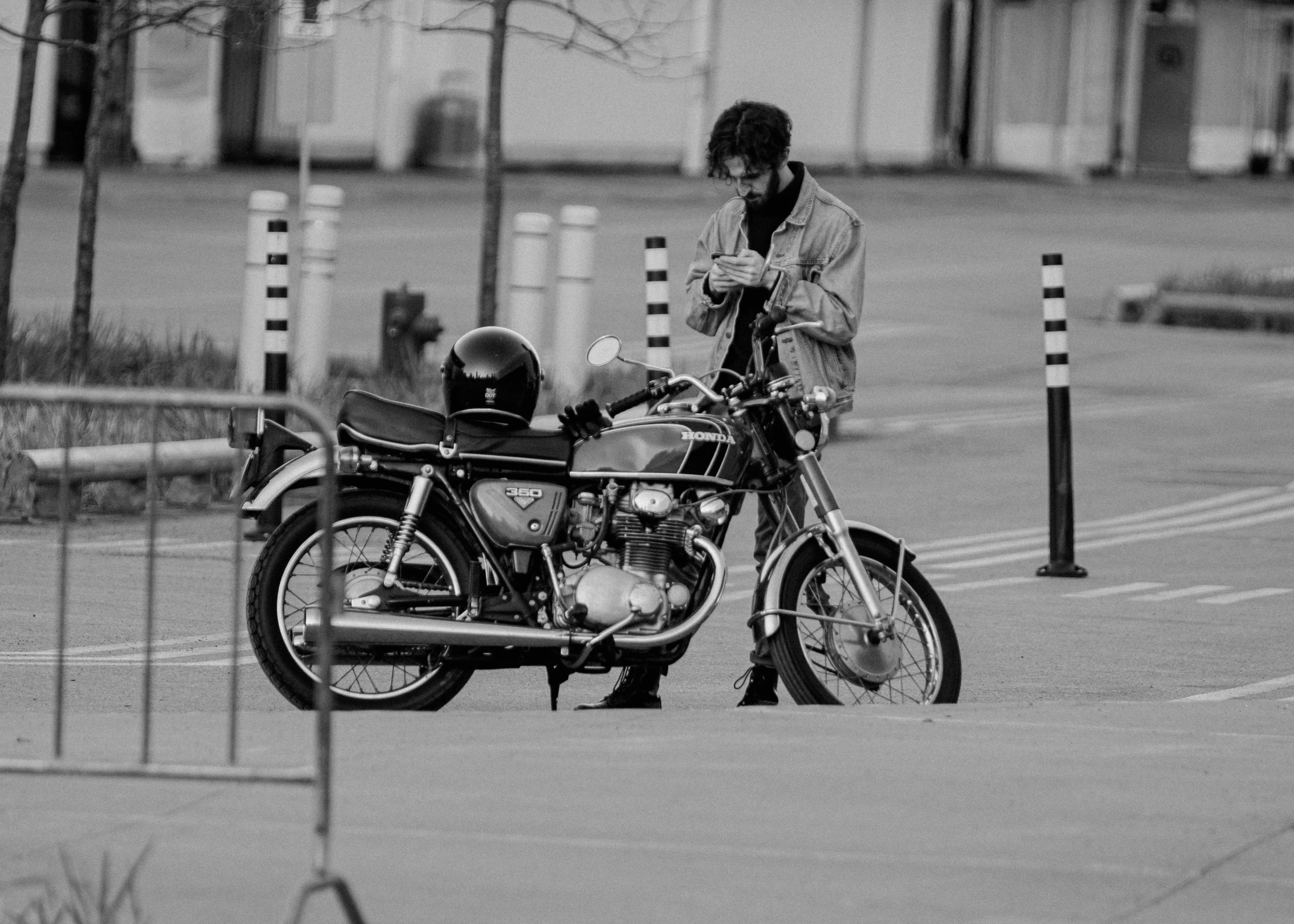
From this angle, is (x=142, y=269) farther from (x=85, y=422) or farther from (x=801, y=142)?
(x=801, y=142)

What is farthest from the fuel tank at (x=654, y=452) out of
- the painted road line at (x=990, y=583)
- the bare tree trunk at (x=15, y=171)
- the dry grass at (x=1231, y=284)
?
the dry grass at (x=1231, y=284)

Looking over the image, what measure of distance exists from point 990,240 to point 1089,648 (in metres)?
21.8

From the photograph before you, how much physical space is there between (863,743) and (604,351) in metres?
Answer: 1.38

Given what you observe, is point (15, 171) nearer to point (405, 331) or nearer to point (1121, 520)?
point (405, 331)

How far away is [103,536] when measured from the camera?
11102 millimetres

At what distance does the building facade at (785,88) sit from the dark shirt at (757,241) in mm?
20031

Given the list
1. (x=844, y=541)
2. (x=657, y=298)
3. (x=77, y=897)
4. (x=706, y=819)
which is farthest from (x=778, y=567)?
(x=657, y=298)

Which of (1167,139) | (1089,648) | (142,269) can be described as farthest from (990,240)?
(1089,648)

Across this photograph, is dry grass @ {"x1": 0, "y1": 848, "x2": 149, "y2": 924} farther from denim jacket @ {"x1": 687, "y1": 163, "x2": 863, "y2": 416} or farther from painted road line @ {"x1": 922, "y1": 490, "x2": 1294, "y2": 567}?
painted road line @ {"x1": 922, "y1": 490, "x2": 1294, "y2": 567}

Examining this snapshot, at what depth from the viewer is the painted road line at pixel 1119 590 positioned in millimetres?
10281

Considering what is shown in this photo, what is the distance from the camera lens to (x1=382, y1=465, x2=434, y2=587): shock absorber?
23.3 feet

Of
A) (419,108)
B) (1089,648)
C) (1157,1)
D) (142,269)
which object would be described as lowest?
(1089,648)

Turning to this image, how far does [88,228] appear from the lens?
13992mm

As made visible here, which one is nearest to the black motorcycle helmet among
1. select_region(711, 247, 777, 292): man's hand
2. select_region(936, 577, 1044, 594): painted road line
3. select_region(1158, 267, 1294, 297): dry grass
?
select_region(711, 247, 777, 292): man's hand
